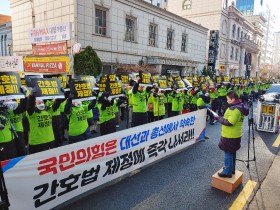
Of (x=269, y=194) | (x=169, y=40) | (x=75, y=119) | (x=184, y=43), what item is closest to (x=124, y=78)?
(x=75, y=119)

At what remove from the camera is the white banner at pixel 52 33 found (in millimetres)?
13288

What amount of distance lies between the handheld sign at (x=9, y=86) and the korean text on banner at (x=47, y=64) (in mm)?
9762

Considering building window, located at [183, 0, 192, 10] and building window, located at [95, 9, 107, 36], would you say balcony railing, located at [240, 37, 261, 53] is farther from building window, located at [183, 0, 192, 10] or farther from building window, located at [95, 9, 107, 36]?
building window, located at [95, 9, 107, 36]

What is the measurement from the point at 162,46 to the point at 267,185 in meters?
19.7

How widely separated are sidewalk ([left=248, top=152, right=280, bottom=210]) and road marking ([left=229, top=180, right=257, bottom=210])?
0.13 m

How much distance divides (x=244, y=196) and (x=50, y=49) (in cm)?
1441

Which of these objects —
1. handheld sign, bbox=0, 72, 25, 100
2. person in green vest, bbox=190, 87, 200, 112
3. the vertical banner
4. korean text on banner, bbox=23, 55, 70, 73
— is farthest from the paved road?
the vertical banner

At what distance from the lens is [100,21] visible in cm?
1730

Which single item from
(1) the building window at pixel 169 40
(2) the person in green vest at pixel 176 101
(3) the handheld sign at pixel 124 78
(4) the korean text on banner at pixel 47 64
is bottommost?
(2) the person in green vest at pixel 176 101

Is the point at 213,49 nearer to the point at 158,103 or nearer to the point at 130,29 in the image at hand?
the point at 130,29

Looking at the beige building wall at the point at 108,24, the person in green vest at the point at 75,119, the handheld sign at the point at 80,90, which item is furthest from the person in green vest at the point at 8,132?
the beige building wall at the point at 108,24

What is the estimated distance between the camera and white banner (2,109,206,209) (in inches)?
135

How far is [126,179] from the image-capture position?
17.4 ft

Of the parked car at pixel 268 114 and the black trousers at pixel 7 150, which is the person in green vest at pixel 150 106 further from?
the black trousers at pixel 7 150
